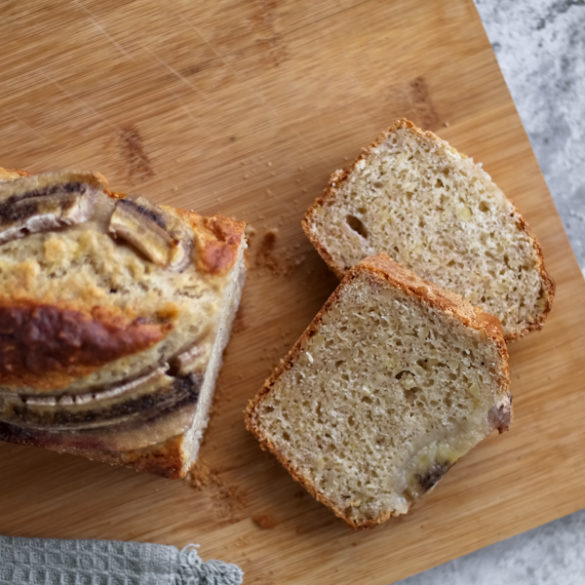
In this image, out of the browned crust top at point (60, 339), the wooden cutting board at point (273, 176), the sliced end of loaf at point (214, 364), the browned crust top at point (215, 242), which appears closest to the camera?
the browned crust top at point (60, 339)

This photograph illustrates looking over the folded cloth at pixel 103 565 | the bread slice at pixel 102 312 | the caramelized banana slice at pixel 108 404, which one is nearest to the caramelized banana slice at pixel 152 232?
the bread slice at pixel 102 312

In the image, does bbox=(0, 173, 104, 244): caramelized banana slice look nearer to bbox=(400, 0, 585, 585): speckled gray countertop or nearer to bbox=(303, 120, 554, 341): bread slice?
bbox=(303, 120, 554, 341): bread slice

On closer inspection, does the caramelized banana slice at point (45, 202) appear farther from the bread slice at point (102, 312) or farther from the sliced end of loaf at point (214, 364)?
the sliced end of loaf at point (214, 364)

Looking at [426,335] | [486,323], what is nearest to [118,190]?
[426,335]

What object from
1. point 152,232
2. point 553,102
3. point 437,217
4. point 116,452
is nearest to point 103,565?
point 116,452

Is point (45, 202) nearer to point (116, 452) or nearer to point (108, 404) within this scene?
point (108, 404)

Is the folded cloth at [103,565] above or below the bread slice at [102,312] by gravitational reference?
below

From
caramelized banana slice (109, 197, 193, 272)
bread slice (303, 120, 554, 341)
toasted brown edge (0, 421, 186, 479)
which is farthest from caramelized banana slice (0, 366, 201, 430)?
bread slice (303, 120, 554, 341)
